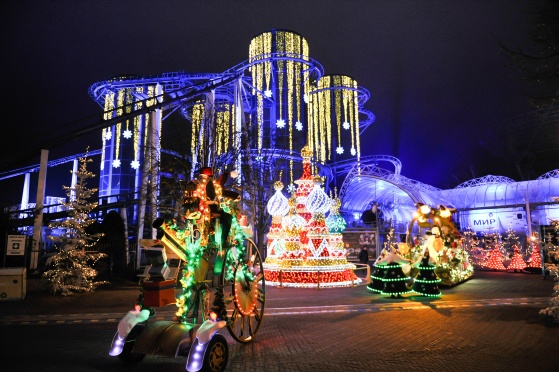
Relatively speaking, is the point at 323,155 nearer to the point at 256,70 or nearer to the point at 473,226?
the point at 256,70

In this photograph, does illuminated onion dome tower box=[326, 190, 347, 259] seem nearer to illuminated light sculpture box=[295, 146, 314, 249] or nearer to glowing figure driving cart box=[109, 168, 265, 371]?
illuminated light sculpture box=[295, 146, 314, 249]

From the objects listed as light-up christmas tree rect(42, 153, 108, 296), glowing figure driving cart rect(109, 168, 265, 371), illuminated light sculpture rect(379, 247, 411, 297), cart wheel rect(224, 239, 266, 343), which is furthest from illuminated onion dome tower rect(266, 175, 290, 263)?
glowing figure driving cart rect(109, 168, 265, 371)

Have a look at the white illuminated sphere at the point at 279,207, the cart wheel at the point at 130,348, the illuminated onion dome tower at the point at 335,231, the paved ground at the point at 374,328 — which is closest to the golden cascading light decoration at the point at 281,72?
the illuminated onion dome tower at the point at 335,231

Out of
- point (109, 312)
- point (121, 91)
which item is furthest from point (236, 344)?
point (121, 91)

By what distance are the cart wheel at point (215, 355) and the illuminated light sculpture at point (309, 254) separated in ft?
32.3

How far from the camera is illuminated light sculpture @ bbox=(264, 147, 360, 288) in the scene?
1453 cm

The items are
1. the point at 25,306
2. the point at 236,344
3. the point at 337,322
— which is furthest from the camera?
the point at 25,306

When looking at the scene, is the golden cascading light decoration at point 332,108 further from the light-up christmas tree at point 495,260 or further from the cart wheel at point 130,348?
the cart wheel at point 130,348

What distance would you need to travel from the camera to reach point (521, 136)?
144 feet

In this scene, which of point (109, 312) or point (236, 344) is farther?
point (109, 312)

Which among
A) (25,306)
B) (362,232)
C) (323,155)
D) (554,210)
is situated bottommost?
(25,306)

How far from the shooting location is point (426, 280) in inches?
469

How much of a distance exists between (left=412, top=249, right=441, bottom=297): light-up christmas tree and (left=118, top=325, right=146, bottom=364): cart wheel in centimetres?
920

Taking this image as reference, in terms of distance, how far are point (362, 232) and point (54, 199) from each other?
31778 millimetres
